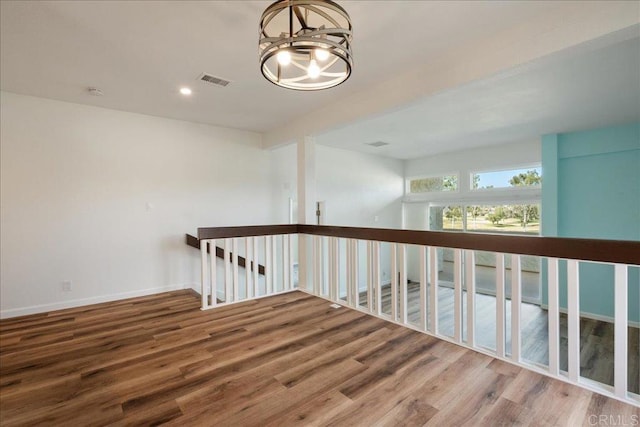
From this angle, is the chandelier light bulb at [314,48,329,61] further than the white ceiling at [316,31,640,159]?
No

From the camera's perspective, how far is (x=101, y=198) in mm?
3822

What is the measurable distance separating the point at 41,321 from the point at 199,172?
8.37 feet

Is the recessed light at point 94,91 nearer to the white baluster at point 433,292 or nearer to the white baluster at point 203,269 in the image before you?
the white baluster at point 203,269

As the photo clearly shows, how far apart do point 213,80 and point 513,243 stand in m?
3.16

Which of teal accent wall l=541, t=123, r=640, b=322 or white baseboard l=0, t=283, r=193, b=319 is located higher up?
teal accent wall l=541, t=123, r=640, b=322

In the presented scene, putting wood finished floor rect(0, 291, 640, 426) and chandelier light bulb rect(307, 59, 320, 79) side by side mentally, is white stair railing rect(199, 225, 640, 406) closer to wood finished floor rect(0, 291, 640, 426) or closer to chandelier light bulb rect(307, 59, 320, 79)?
wood finished floor rect(0, 291, 640, 426)

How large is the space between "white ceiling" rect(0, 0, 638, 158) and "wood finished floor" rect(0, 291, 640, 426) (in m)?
2.34

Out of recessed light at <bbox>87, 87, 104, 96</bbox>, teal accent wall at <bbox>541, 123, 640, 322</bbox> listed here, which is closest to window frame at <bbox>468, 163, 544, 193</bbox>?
teal accent wall at <bbox>541, 123, 640, 322</bbox>

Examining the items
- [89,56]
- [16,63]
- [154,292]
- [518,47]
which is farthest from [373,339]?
[16,63]

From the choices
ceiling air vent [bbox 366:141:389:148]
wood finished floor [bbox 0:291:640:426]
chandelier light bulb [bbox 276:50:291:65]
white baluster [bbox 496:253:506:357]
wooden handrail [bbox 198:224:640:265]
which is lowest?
wood finished floor [bbox 0:291:640:426]

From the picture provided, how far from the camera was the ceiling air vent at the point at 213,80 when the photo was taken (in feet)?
9.81

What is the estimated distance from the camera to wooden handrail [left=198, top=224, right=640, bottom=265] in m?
1.73

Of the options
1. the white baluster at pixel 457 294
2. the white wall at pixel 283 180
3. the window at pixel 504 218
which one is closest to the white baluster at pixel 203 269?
the white wall at pixel 283 180

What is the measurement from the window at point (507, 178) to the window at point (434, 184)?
18.0 inches
